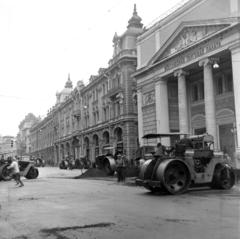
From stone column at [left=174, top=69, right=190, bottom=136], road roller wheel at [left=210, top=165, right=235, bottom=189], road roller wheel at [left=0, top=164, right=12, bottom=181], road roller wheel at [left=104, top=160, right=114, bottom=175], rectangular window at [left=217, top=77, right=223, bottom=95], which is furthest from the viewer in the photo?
rectangular window at [left=217, top=77, right=223, bottom=95]

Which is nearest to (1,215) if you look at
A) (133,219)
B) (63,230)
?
(63,230)

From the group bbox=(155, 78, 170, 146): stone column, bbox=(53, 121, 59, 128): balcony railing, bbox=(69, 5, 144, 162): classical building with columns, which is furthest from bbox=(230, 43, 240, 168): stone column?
bbox=(53, 121, 59, 128): balcony railing

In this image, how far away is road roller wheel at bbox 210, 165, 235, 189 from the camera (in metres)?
13.5

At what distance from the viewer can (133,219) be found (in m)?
7.42

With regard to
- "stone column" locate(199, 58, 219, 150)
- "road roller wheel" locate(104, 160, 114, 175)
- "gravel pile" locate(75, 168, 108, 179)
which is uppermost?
"stone column" locate(199, 58, 219, 150)

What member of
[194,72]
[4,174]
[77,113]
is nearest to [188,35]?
[194,72]

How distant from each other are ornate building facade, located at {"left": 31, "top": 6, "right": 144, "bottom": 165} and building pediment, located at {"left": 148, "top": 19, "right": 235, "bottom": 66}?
11.1 meters

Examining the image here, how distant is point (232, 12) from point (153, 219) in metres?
20.4

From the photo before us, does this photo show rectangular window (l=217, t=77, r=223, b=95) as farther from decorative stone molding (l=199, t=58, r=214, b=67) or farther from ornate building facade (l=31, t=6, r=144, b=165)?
ornate building facade (l=31, t=6, r=144, b=165)

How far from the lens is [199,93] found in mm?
31812

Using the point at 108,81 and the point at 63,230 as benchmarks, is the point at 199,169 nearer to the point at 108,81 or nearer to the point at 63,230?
the point at 63,230

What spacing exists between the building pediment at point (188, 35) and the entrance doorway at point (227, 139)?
287 inches

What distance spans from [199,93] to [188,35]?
6.01m

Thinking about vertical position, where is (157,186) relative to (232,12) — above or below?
below
